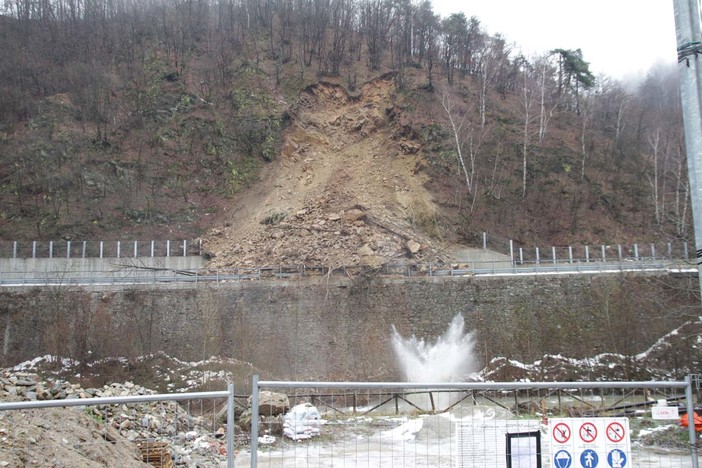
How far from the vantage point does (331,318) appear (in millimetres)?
31828

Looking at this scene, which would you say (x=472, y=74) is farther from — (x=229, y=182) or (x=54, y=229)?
(x=54, y=229)

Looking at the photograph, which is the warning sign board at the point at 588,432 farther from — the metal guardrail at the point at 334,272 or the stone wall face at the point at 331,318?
the metal guardrail at the point at 334,272

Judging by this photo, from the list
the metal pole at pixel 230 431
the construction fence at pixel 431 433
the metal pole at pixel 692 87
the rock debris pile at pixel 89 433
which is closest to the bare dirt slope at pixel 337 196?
the rock debris pile at pixel 89 433

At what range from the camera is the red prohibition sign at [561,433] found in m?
5.57

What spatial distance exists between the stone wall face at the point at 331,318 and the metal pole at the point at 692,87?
83.9ft

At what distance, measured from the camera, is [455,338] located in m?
31.6

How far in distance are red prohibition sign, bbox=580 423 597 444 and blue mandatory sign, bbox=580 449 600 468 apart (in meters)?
0.10

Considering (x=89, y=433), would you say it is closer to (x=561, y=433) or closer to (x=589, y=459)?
(x=561, y=433)

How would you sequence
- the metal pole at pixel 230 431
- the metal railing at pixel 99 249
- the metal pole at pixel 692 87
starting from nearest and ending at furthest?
1. the metal pole at pixel 692 87
2. the metal pole at pixel 230 431
3. the metal railing at pixel 99 249

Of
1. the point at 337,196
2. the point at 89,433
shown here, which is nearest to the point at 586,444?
the point at 89,433

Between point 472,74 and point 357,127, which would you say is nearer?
point 357,127

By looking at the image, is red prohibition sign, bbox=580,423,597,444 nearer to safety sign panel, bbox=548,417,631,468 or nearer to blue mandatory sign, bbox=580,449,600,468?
safety sign panel, bbox=548,417,631,468

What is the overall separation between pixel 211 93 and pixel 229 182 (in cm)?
1087

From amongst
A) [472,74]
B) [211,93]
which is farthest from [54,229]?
[472,74]
